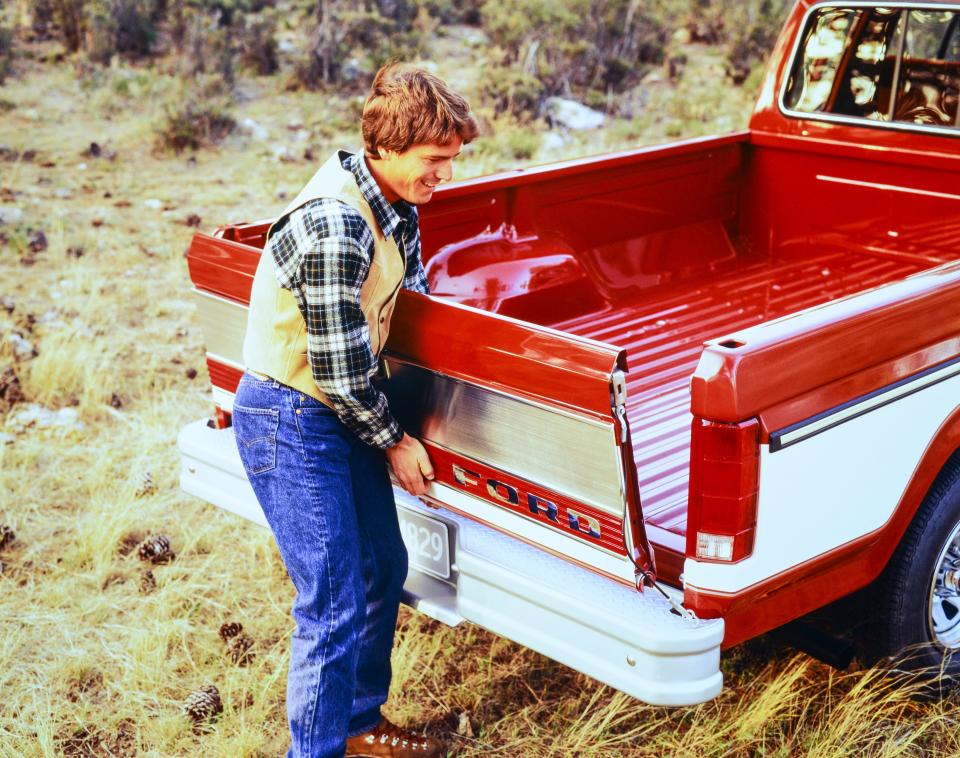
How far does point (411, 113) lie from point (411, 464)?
84cm

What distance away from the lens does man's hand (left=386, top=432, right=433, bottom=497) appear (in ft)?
8.49

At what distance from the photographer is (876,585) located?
2.80 meters

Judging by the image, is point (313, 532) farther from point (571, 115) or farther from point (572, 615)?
point (571, 115)

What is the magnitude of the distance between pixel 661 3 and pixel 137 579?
1108cm

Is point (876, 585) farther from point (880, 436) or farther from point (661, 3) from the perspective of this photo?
point (661, 3)

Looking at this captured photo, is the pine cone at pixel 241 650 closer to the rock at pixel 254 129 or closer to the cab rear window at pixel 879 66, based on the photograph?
the cab rear window at pixel 879 66

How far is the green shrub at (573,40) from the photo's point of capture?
36.0 feet

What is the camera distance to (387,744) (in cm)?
283

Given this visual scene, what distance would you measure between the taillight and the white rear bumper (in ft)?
0.58

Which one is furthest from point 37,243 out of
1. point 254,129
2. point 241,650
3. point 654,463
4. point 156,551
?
point 654,463

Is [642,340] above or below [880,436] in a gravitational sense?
below

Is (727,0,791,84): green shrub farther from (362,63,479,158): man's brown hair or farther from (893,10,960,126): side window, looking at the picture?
(362,63,479,158): man's brown hair

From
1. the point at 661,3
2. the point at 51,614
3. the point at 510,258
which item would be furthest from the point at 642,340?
the point at 661,3

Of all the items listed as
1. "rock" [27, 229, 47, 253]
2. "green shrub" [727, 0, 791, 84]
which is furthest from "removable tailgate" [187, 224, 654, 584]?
"green shrub" [727, 0, 791, 84]
